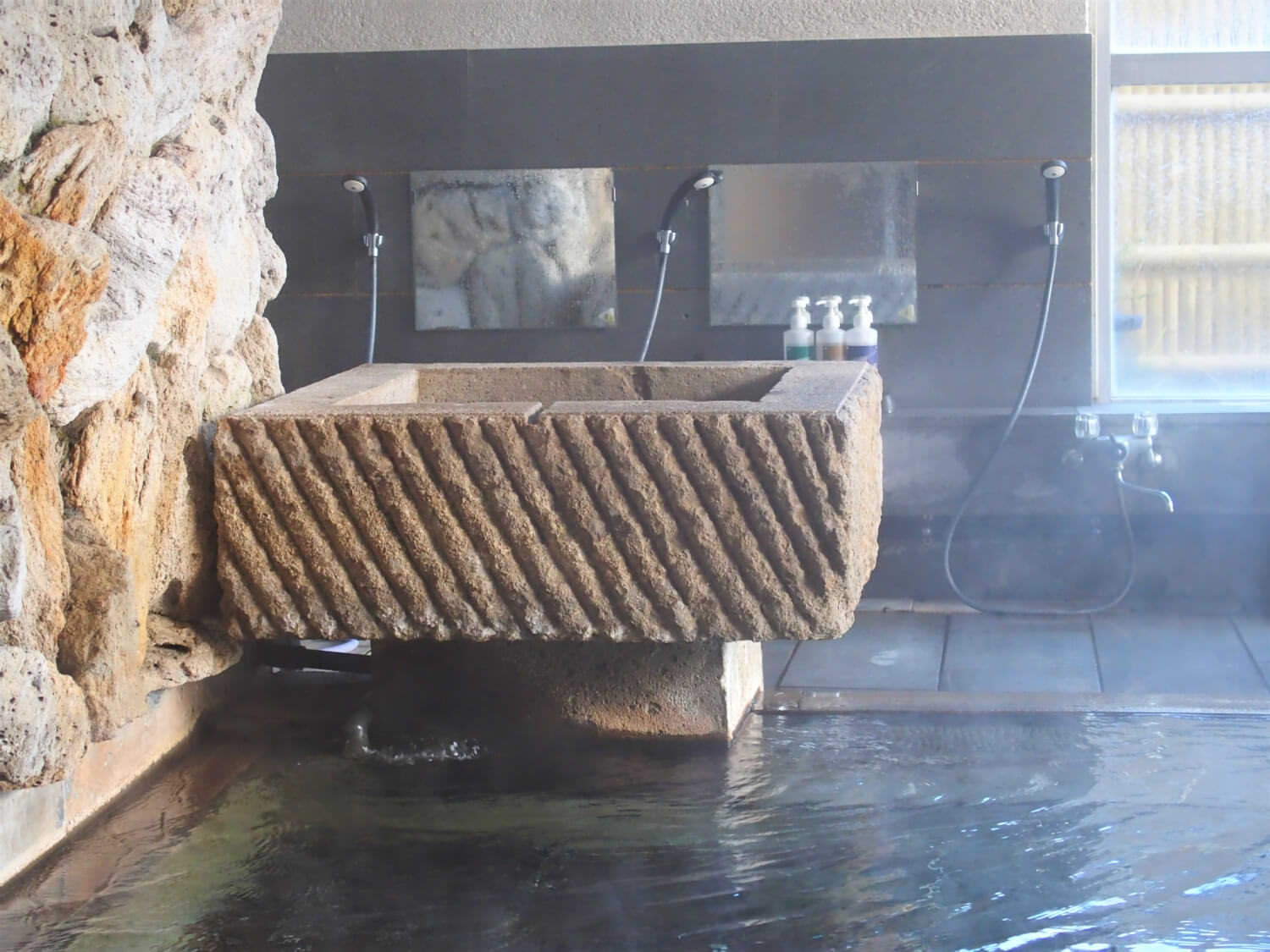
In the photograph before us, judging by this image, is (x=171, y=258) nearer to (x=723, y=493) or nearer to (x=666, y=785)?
(x=723, y=493)

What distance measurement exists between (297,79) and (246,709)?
2.36 metres

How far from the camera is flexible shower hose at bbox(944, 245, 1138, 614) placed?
171 inches

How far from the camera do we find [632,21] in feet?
15.1

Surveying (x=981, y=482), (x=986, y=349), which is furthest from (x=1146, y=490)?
(x=986, y=349)

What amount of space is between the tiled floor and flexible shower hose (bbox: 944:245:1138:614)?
2.4 inches

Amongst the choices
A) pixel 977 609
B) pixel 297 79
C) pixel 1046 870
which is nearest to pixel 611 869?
pixel 1046 870

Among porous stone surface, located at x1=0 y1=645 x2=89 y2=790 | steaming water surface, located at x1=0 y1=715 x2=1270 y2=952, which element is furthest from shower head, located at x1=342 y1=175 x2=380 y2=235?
porous stone surface, located at x1=0 y1=645 x2=89 y2=790

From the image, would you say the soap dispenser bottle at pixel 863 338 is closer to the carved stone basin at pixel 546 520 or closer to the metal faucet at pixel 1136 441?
the metal faucet at pixel 1136 441

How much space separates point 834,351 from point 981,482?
56cm

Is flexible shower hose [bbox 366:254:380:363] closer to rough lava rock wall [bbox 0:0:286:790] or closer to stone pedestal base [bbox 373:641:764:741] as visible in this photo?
rough lava rock wall [bbox 0:0:286:790]

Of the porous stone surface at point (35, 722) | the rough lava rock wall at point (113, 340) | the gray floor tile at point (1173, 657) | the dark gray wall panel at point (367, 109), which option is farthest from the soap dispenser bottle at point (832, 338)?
the porous stone surface at point (35, 722)

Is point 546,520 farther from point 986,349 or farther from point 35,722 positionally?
point 986,349

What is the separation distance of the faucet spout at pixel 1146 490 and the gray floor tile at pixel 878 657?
63cm

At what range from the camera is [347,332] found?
4.82 metres
